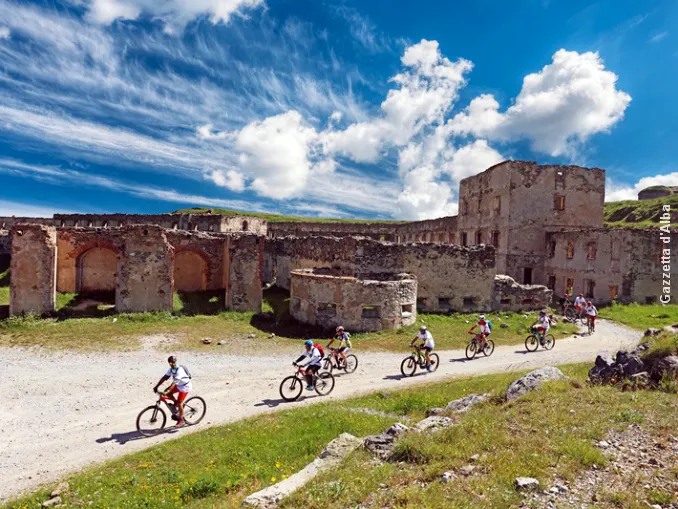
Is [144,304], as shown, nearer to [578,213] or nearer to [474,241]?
[474,241]

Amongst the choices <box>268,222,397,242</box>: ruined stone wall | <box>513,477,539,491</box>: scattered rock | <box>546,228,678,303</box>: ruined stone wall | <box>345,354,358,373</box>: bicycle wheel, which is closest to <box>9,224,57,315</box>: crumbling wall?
<box>345,354,358,373</box>: bicycle wheel

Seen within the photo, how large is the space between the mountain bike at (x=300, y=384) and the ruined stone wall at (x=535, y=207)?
80.1 feet

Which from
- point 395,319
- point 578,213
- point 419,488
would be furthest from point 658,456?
point 578,213

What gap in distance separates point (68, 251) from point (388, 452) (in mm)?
23381

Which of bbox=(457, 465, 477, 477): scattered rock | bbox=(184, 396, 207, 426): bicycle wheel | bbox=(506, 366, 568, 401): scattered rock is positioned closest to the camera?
bbox=(457, 465, 477, 477): scattered rock

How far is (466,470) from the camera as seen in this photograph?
5.88 meters

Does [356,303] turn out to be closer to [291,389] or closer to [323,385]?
[323,385]

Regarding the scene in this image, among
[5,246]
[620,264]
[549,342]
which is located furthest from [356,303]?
[5,246]

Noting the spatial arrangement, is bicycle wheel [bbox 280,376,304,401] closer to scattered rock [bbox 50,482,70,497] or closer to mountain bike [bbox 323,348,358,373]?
mountain bike [bbox 323,348,358,373]

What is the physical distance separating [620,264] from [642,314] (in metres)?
4.64

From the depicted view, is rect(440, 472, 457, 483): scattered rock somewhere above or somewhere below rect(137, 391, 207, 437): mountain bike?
above

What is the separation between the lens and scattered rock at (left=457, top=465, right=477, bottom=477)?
5.84 m

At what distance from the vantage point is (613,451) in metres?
6.26

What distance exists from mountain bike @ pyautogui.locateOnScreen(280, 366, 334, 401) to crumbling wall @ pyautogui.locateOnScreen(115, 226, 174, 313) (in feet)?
35.7
